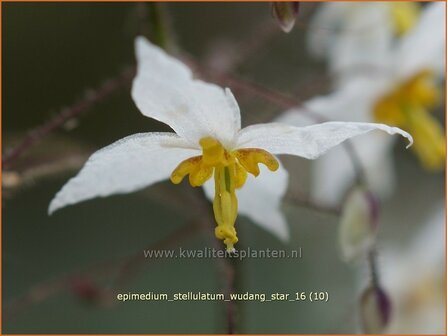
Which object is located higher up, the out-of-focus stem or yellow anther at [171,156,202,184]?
the out-of-focus stem

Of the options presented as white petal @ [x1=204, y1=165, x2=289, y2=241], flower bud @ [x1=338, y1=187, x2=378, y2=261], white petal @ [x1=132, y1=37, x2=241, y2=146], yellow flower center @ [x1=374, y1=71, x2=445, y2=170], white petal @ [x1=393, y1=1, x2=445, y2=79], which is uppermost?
white petal @ [x1=393, y1=1, x2=445, y2=79]

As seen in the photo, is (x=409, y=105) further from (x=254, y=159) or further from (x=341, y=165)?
(x=254, y=159)

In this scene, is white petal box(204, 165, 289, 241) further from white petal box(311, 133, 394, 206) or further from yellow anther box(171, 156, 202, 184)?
white petal box(311, 133, 394, 206)

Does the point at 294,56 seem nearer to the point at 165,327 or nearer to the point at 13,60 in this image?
the point at 165,327

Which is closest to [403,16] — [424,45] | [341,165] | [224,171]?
[424,45]

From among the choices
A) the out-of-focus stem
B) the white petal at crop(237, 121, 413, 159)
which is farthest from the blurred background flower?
the white petal at crop(237, 121, 413, 159)

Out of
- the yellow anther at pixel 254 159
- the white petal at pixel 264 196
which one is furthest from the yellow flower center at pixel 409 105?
the yellow anther at pixel 254 159

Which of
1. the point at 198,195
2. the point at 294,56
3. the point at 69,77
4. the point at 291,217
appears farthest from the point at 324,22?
the point at 69,77
